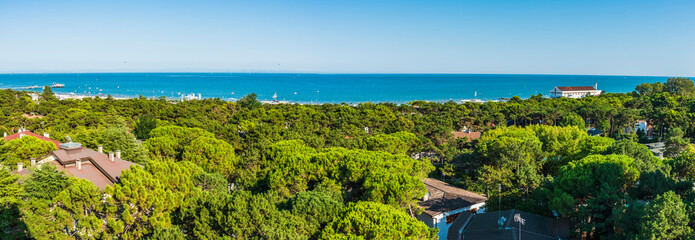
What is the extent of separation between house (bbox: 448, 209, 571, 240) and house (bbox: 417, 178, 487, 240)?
107cm

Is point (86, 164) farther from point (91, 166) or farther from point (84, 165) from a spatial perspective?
point (91, 166)

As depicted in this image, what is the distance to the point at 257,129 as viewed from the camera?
102 ft

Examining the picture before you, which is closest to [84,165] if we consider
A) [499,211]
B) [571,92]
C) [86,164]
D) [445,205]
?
[86,164]

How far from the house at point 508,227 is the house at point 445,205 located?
1067 millimetres

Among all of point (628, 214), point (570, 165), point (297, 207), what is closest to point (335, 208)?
point (297, 207)

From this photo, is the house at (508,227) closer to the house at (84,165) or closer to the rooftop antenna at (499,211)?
the rooftop antenna at (499,211)

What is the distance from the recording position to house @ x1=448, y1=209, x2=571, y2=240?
1691cm

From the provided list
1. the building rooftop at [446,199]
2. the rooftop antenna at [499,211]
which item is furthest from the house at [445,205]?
the rooftop antenna at [499,211]

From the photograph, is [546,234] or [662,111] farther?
[662,111]

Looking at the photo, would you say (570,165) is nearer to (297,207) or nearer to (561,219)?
(561,219)

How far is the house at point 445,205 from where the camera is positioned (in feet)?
68.7

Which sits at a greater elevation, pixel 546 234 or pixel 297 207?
pixel 297 207

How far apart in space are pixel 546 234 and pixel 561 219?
230cm

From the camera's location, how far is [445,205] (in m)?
22.0
